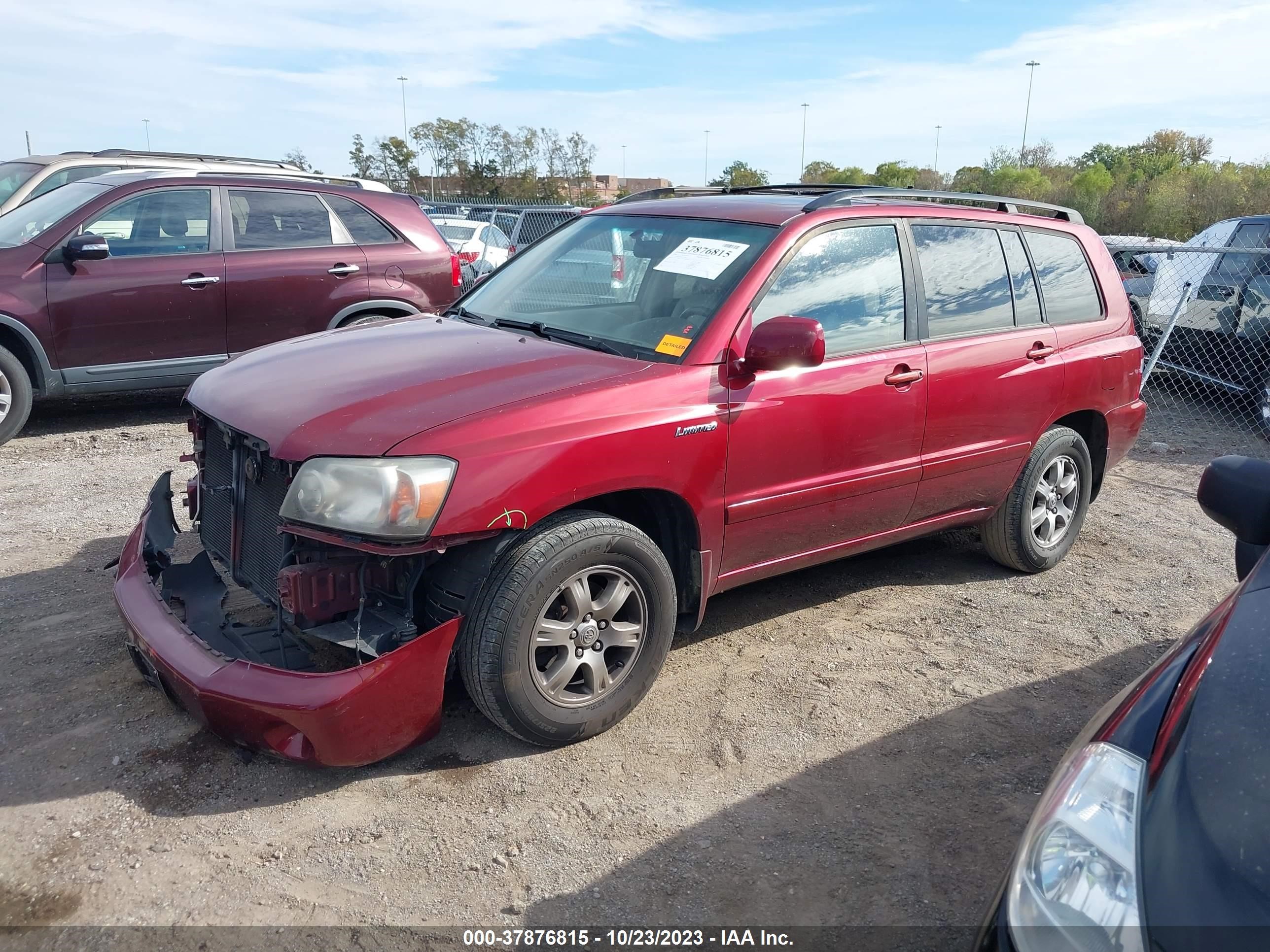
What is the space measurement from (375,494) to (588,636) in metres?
0.88

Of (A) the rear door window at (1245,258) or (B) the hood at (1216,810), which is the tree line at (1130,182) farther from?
(B) the hood at (1216,810)

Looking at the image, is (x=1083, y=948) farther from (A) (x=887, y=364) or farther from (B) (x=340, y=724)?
(A) (x=887, y=364)

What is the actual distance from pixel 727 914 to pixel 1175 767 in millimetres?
1288

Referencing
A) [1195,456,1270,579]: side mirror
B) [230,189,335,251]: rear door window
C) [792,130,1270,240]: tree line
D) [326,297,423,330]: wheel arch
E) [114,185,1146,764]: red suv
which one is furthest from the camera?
[792,130,1270,240]: tree line

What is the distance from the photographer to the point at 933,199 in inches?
181

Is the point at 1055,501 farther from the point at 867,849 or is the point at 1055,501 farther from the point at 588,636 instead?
the point at 588,636

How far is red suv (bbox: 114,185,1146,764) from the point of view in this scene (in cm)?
300

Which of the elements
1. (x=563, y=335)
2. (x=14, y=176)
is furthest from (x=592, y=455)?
(x=14, y=176)

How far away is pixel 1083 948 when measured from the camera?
164 cm

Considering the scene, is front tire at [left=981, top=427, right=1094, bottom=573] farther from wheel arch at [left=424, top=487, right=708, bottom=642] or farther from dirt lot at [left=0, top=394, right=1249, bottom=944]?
wheel arch at [left=424, top=487, right=708, bottom=642]

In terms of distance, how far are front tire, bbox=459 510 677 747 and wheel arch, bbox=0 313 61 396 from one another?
204 inches

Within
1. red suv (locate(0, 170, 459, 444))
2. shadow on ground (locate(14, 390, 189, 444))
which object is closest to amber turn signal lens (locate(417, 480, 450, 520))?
red suv (locate(0, 170, 459, 444))

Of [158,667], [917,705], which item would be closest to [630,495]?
[917,705]

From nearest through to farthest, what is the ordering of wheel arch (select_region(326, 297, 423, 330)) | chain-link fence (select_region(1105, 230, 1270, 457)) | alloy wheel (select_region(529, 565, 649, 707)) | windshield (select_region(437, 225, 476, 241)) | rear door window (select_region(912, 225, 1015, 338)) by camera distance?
alloy wheel (select_region(529, 565, 649, 707))
rear door window (select_region(912, 225, 1015, 338))
wheel arch (select_region(326, 297, 423, 330))
chain-link fence (select_region(1105, 230, 1270, 457))
windshield (select_region(437, 225, 476, 241))
